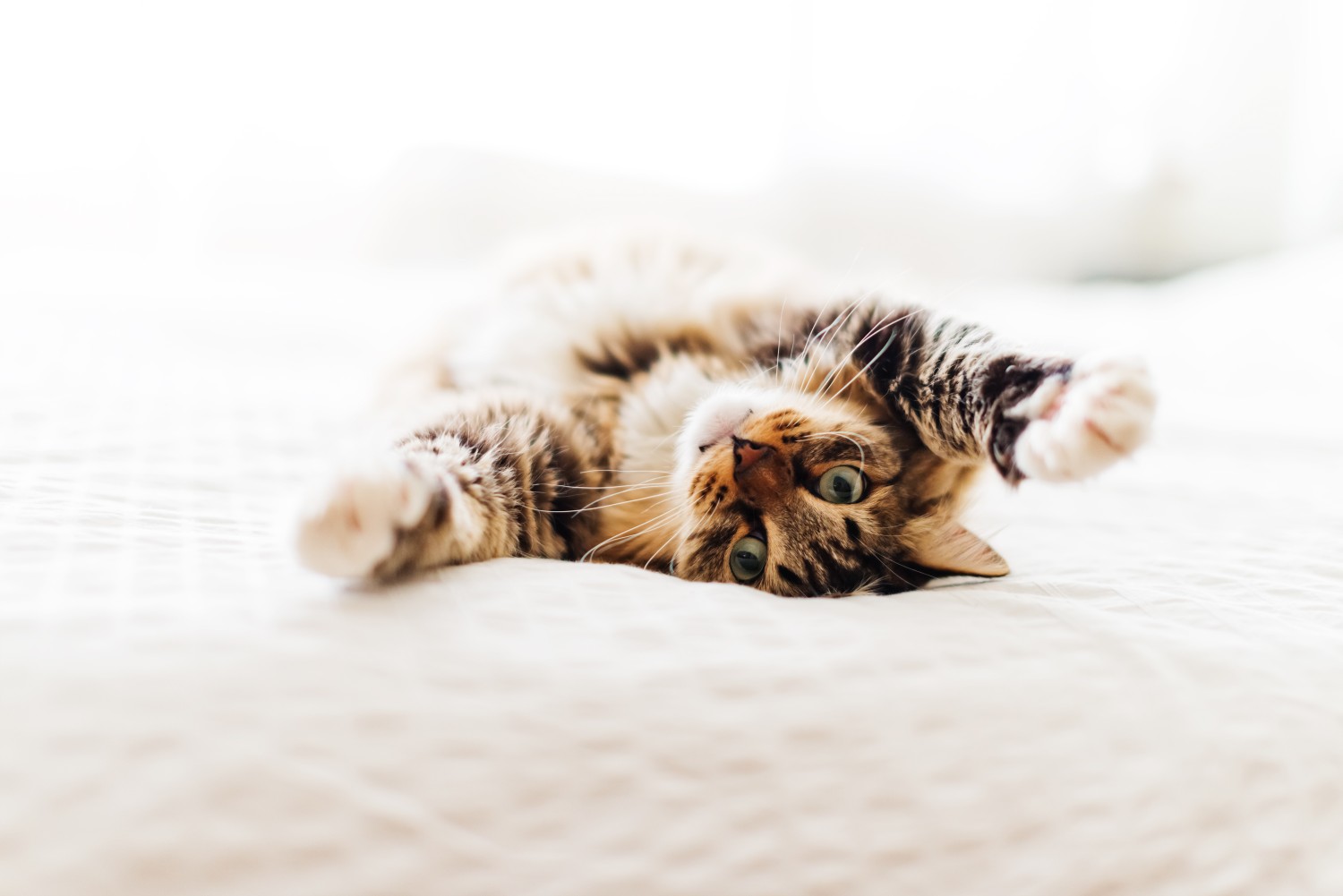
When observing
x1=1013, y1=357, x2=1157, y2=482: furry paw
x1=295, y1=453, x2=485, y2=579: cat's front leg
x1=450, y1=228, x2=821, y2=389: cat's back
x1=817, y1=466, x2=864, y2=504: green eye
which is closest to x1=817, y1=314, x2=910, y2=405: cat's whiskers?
x1=817, y1=466, x2=864, y2=504: green eye

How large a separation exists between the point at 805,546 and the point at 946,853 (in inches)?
23.3

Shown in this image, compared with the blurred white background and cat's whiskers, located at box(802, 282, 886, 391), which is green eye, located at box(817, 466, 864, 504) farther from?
the blurred white background

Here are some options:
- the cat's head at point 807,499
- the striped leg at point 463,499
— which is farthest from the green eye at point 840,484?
the striped leg at point 463,499

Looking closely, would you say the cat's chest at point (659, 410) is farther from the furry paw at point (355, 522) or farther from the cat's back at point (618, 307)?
the furry paw at point (355, 522)

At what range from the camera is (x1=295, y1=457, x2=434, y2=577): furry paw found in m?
0.81

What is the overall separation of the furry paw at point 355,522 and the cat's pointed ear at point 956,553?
66 cm

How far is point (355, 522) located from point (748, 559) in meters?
0.60

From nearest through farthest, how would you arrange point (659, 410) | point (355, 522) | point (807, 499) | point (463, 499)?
point (355, 522) < point (463, 499) < point (807, 499) < point (659, 410)

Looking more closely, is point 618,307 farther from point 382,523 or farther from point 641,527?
point 382,523

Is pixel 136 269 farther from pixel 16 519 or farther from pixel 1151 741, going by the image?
pixel 1151 741

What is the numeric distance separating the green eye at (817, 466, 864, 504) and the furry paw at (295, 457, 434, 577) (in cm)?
60

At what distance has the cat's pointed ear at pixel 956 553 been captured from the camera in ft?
3.51

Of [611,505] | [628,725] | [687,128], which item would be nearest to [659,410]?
[611,505]

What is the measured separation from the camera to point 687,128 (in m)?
3.85
